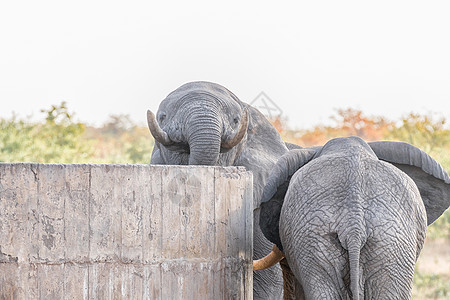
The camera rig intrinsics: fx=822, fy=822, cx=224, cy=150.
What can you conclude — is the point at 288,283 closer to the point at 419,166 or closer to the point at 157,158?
the point at 419,166

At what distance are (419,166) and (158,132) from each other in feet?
7.14

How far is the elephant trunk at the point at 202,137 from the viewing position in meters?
6.49

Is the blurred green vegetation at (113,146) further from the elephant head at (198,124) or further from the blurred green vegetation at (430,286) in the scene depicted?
the elephant head at (198,124)

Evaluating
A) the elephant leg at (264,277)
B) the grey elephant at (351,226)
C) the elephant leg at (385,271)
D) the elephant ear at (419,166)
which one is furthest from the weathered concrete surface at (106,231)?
the elephant leg at (264,277)

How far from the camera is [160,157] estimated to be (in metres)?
7.37

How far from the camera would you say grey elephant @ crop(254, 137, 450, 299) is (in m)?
4.62

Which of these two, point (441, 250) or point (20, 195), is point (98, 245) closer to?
point (20, 195)

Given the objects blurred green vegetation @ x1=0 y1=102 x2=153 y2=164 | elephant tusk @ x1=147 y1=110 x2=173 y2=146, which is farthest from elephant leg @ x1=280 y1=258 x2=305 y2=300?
blurred green vegetation @ x1=0 y1=102 x2=153 y2=164

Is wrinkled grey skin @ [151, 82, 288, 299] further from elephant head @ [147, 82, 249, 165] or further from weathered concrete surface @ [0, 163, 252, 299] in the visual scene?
weathered concrete surface @ [0, 163, 252, 299]

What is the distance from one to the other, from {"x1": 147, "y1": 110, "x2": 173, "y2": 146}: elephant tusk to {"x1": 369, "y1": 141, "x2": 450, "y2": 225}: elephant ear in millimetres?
1827

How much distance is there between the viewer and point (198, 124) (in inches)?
256

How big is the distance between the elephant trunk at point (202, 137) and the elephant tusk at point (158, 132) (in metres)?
0.23

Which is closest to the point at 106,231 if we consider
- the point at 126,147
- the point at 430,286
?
the point at 430,286

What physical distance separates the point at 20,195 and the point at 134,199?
2.11 ft
